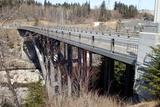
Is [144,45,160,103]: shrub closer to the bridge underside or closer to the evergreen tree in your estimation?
the bridge underside

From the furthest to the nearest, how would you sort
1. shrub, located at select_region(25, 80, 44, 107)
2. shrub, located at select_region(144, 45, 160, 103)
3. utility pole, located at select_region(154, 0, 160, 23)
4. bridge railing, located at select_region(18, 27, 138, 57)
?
1. shrub, located at select_region(25, 80, 44, 107)
2. bridge railing, located at select_region(18, 27, 138, 57)
3. utility pole, located at select_region(154, 0, 160, 23)
4. shrub, located at select_region(144, 45, 160, 103)

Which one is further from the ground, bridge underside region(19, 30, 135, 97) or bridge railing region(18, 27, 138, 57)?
bridge railing region(18, 27, 138, 57)

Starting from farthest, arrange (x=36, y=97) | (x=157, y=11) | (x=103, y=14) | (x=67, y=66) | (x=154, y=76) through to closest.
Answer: (x=103, y=14) → (x=67, y=66) → (x=36, y=97) → (x=157, y=11) → (x=154, y=76)

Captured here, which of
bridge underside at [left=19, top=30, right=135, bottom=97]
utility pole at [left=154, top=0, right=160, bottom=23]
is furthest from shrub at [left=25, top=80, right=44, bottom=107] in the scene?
utility pole at [left=154, top=0, right=160, bottom=23]

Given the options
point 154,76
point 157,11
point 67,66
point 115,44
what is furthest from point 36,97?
point 67,66

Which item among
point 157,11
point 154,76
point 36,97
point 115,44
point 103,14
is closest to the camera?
point 154,76

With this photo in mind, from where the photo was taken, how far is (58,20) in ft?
397

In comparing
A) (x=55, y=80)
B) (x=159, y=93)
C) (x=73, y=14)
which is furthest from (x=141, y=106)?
(x=73, y=14)

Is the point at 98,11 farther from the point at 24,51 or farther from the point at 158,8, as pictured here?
the point at 158,8

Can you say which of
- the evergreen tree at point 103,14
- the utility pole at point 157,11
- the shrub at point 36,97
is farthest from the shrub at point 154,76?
the evergreen tree at point 103,14

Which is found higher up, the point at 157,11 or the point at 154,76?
the point at 157,11

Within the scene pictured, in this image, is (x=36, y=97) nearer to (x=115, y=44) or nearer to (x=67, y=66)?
(x=115, y=44)

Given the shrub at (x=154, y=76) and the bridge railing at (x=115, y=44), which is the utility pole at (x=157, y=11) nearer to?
the shrub at (x=154, y=76)

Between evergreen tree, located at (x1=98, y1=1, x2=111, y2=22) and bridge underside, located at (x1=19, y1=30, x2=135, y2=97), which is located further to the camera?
evergreen tree, located at (x1=98, y1=1, x2=111, y2=22)
